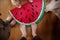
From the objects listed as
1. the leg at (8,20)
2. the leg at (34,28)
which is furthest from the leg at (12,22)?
the leg at (34,28)

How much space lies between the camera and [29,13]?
1415 millimetres

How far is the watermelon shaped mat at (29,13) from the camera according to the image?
140 centimetres

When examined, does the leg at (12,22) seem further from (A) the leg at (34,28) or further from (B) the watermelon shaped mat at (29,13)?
(A) the leg at (34,28)

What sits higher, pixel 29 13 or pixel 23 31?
pixel 29 13

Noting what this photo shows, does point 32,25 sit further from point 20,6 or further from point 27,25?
point 20,6

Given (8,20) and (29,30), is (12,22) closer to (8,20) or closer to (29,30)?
(8,20)

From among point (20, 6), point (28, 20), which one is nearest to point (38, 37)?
point (28, 20)

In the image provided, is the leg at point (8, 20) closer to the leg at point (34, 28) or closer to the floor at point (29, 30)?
the floor at point (29, 30)

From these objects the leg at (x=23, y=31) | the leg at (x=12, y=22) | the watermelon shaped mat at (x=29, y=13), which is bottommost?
the leg at (x=23, y=31)

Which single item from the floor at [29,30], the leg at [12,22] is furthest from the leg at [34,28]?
the leg at [12,22]

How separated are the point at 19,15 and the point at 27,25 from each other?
3.9 inches

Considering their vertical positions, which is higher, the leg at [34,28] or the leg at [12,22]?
the leg at [12,22]

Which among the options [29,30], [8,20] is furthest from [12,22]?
[29,30]

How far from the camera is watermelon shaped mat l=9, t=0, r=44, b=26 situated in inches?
55.3
